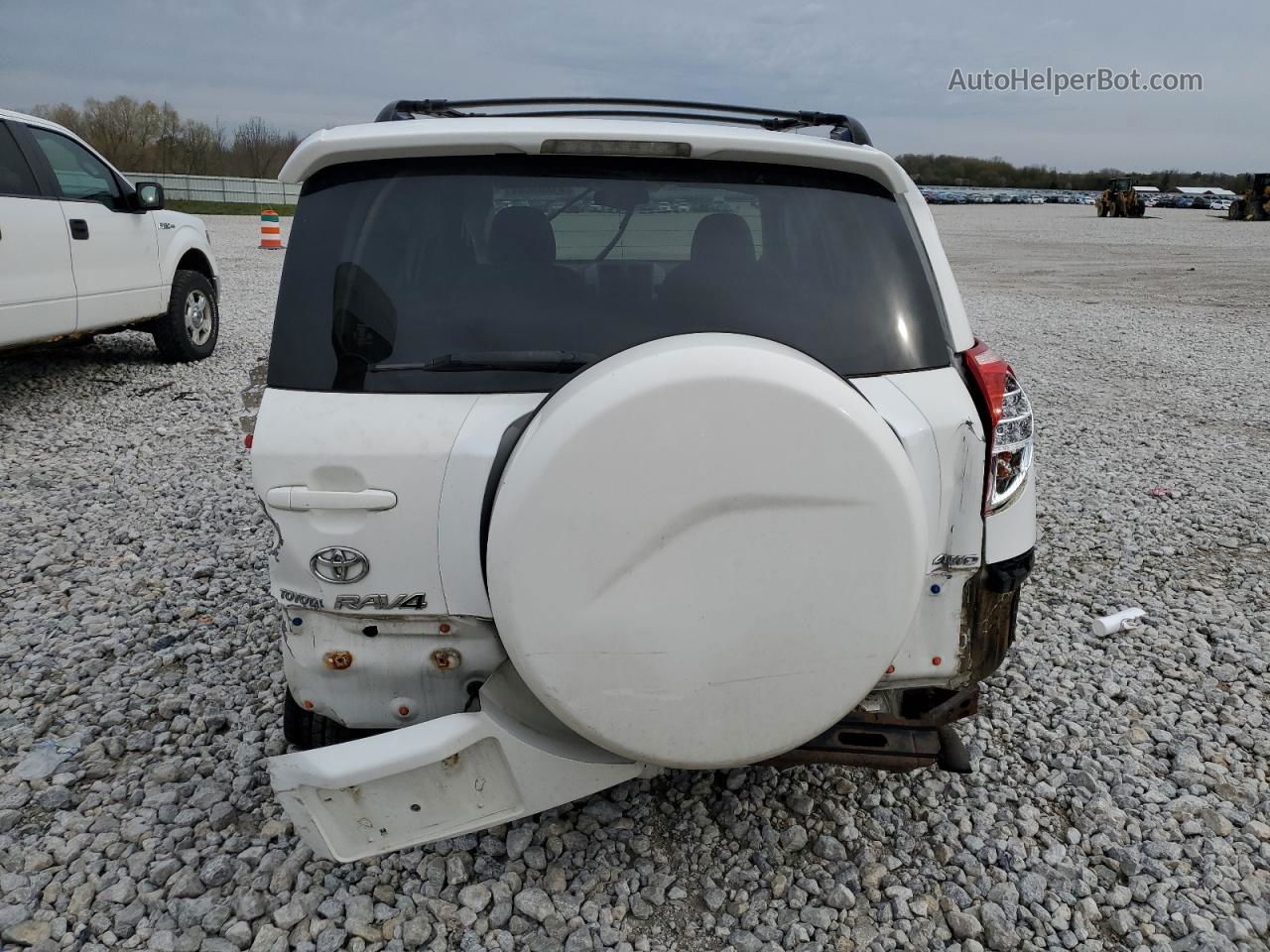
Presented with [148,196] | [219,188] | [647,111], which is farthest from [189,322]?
[219,188]

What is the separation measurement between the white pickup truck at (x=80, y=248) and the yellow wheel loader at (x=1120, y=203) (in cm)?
4328

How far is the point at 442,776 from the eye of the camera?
6.77ft

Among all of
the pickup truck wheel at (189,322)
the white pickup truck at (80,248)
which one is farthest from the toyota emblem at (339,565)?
the pickup truck wheel at (189,322)

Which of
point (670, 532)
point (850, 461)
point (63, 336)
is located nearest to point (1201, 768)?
point (850, 461)

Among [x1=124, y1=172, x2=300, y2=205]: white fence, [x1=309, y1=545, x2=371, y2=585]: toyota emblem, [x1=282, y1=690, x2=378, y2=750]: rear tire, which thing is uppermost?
[x1=124, y1=172, x2=300, y2=205]: white fence

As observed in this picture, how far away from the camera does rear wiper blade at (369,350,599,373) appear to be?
7.01 feet

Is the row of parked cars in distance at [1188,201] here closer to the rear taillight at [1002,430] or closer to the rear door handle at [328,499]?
the rear taillight at [1002,430]

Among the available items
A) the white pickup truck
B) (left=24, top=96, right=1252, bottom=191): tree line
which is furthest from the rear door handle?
(left=24, top=96, right=1252, bottom=191): tree line

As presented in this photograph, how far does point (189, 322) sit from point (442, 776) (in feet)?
25.5

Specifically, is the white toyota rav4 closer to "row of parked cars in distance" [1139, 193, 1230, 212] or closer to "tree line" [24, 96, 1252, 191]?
"tree line" [24, 96, 1252, 191]

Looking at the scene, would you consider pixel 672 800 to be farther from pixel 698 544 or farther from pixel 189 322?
pixel 189 322

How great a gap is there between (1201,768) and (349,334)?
2873 mm

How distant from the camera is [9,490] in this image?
5.24m

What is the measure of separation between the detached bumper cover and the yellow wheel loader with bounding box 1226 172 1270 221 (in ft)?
143
